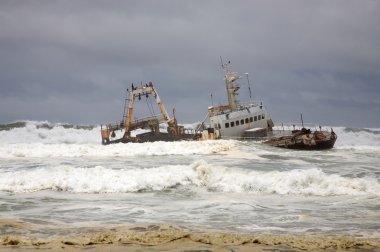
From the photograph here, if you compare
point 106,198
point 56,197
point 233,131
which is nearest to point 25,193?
point 56,197

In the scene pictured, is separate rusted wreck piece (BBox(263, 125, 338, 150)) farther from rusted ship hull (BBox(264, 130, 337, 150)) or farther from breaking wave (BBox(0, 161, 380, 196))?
breaking wave (BBox(0, 161, 380, 196))

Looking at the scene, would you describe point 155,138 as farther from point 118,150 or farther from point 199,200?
point 199,200

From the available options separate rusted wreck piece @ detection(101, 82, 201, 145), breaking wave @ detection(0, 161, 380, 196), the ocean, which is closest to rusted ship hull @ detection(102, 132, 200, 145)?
separate rusted wreck piece @ detection(101, 82, 201, 145)

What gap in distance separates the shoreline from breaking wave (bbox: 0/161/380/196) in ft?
23.9

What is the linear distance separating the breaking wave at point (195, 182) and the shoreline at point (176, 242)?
729 cm

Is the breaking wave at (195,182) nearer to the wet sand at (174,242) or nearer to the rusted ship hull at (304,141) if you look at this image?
the wet sand at (174,242)

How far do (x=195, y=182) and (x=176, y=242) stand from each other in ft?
29.7

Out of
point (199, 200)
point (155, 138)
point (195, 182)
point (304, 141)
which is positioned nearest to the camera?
point (199, 200)

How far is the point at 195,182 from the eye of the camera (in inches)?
576

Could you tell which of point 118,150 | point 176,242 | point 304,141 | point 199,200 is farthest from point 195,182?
point 304,141

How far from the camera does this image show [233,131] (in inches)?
1489

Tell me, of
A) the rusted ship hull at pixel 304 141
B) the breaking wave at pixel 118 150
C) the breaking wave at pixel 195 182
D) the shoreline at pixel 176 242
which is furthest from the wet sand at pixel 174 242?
the rusted ship hull at pixel 304 141

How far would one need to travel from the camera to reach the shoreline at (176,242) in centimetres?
528

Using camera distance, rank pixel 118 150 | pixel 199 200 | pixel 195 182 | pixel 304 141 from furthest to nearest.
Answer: pixel 304 141 < pixel 118 150 < pixel 195 182 < pixel 199 200
